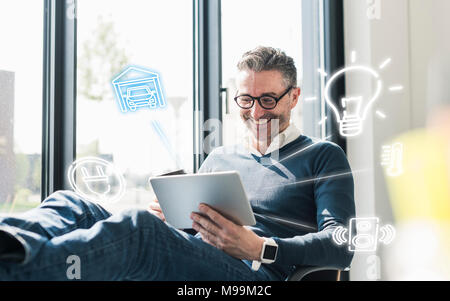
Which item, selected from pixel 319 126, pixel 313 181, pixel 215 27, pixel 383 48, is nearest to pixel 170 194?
pixel 313 181

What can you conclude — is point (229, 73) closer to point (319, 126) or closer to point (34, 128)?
point (319, 126)

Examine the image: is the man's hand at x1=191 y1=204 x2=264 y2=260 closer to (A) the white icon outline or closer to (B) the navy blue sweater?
(B) the navy blue sweater

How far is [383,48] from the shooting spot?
166cm

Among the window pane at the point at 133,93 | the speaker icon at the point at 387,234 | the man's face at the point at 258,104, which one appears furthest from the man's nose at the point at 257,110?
the speaker icon at the point at 387,234

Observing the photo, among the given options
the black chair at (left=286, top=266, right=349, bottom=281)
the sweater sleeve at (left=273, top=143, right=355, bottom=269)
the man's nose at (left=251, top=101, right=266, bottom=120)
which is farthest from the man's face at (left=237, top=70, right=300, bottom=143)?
the black chair at (left=286, top=266, right=349, bottom=281)

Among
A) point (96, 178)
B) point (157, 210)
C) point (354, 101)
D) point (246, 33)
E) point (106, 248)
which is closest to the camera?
point (106, 248)

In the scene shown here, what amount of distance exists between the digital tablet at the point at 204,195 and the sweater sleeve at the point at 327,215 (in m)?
0.13

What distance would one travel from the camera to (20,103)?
4.17 ft

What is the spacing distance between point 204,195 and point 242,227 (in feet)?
0.39

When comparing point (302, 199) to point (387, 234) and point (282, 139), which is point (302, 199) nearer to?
point (282, 139)

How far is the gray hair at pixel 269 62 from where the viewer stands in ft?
4.25

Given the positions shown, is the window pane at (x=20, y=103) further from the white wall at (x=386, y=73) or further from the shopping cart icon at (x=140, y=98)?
the white wall at (x=386, y=73)

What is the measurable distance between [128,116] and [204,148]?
32 cm

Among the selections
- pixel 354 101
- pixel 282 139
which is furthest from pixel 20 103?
pixel 354 101
